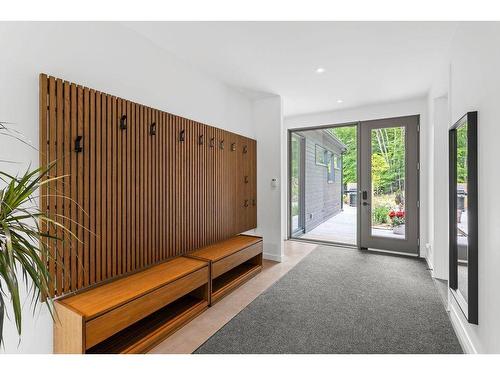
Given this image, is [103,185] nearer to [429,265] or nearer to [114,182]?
[114,182]

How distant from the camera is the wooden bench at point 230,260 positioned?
9.18 ft

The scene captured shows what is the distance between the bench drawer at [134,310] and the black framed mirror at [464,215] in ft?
7.18

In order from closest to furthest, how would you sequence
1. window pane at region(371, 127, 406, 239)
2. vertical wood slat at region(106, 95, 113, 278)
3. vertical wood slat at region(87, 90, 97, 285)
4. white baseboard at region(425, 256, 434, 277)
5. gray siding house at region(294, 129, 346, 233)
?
vertical wood slat at region(87, 90, 97, 285)
vertical wood slat at region(106, 95, 113, 278)
white baseboard at region(425, 256, 434, 277)
window pane at region(371, 127, 406, 239)
gray siding house at region(294, 129, 346, 233)

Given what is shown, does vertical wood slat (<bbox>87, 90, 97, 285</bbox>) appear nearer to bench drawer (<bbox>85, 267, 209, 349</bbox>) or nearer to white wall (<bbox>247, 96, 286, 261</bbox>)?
bench drawer (<bbox>85, 267, 209, 349</bbox>)

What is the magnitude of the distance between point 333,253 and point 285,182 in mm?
1696

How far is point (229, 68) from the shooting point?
322 cm

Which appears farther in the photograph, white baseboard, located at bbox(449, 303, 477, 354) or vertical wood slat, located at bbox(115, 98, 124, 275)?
vertical wood slat, located at bbox(115, 98, 124, 275)

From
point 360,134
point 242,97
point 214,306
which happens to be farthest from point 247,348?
point 360,134

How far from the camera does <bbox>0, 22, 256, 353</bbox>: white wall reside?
165cm

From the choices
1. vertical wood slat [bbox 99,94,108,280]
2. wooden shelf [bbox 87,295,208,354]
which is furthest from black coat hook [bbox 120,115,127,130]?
wooden shelf [bbox 87,295,208,354]

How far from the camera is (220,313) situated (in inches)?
100

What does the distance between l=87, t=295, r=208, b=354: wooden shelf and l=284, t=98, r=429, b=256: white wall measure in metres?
3.86

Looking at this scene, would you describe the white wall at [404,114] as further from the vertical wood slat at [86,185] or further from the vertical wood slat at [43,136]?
the vertical wood slat at [43,136]

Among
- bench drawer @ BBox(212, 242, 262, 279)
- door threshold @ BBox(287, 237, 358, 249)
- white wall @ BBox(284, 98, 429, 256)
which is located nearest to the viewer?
bench drawer @ BBox(212, 242, 262, 279)
